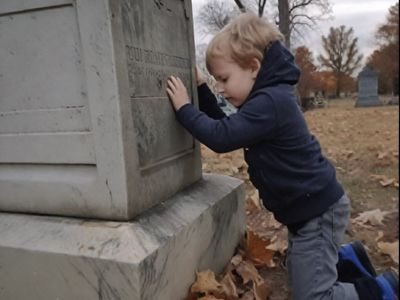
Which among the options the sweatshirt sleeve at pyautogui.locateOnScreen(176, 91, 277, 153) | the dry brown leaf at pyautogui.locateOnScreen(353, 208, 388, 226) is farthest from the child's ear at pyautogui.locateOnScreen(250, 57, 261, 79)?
the dry brown leaf at pyautogui.locateOnScreen(353, 208, 388, 226)

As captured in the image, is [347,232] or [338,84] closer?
[347,232]

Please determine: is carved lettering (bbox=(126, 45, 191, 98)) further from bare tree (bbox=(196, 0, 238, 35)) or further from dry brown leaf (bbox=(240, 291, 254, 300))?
bare tree (bbox=(196, 0, 238, 35))

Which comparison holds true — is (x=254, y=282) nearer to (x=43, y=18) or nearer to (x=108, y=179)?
(x=108, y=179)

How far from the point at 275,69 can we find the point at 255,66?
87 millimetres

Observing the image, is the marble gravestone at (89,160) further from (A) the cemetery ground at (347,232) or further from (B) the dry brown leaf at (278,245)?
(B) the dry brown leaf at (278,245)

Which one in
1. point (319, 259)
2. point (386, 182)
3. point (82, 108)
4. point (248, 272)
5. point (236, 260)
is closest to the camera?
point (82, 108)

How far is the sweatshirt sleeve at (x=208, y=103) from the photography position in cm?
229

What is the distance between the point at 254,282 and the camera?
198cm

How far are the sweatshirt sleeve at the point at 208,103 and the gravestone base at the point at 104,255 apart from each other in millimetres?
586

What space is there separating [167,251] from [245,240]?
0.96 metres

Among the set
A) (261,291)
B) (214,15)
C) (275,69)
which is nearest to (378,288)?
(261,291)

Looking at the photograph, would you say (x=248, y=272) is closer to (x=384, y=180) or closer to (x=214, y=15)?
(x=384, y=180)

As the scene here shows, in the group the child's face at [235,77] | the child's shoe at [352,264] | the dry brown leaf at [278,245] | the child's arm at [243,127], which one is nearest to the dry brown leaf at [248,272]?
the dry brown leaf at [278,245]

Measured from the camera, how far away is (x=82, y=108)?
1.59 m
